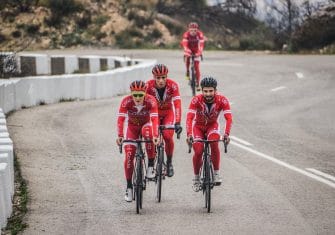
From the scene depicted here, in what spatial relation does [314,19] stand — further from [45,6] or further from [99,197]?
[99,197]

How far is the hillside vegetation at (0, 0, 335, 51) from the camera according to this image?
4756 centimetres

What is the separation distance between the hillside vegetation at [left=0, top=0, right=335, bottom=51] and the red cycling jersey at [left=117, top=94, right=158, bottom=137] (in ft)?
111

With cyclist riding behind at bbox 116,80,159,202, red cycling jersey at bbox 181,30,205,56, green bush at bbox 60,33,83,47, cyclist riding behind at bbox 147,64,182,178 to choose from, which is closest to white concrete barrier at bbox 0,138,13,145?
cyclist riding behind at bbox 116,80,159,202

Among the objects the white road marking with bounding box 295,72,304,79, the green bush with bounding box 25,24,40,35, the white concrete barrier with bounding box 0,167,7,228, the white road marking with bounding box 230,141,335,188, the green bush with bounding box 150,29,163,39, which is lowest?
the white road marking with bounding box 230,141,335,188

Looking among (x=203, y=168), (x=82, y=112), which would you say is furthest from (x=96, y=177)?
(x=82, y=112)

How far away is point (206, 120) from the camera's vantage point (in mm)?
11875

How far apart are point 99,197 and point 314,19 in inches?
1266

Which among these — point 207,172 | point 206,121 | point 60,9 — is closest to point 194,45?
point 206,121

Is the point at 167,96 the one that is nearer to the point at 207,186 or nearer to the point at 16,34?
the point at 207,186

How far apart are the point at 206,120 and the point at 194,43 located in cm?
1288

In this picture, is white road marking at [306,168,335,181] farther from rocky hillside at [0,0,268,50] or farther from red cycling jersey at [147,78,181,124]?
rocky hillside at [0,0,268,50]

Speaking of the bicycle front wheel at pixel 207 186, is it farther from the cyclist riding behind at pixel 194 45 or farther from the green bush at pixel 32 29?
the green bush at pixel 32 29

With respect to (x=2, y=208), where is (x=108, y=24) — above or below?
above

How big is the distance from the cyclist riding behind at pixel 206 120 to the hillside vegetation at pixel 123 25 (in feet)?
110
